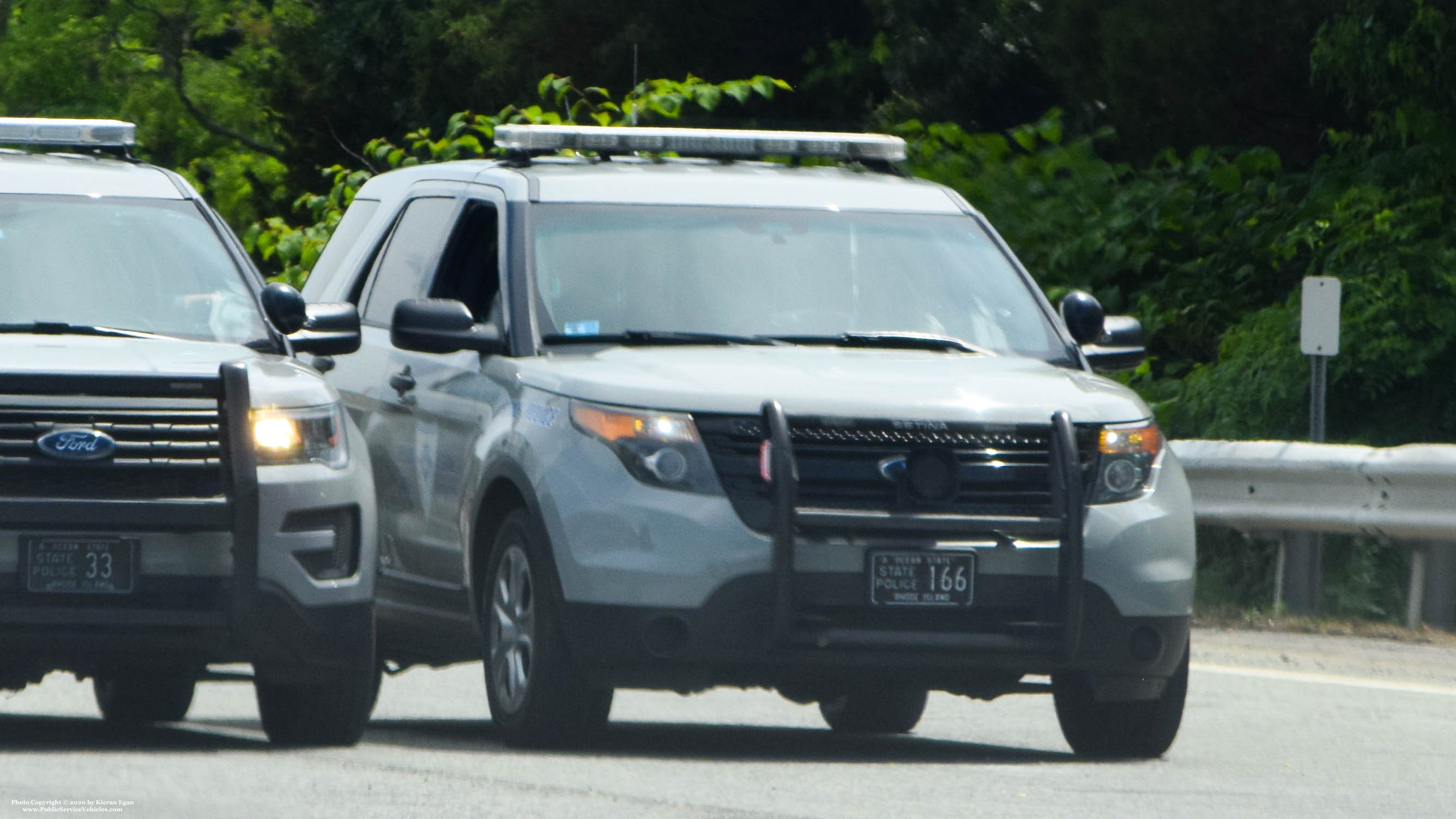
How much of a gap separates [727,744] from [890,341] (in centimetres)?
135

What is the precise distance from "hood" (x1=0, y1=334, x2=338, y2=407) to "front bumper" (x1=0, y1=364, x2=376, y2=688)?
5 centimetres

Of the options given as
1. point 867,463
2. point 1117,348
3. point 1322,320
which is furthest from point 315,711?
point 1322,320

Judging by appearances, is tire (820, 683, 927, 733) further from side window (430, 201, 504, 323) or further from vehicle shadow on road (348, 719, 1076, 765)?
side window (430, 201, 504, 323)

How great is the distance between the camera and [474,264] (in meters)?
9.83

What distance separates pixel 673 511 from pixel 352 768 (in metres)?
1.12

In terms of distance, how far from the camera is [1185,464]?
1411 cm

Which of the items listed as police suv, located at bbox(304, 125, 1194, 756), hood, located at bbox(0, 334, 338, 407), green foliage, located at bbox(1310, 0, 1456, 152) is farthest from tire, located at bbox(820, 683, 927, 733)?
green foliage, located at bbox(1310, 0, 1456, 152)

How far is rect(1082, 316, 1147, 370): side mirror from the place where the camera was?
973 centimetres

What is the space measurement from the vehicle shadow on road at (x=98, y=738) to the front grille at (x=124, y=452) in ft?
2.77

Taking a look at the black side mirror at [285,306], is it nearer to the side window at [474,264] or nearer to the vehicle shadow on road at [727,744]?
the side window at [474,264]

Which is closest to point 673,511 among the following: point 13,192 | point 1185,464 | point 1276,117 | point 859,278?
point 859,278

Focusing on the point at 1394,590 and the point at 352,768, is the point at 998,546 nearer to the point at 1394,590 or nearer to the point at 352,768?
the point at 352,768

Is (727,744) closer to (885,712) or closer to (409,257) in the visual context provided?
(885,712)
